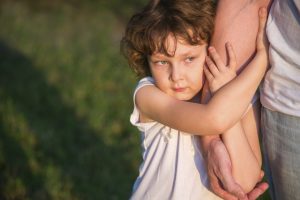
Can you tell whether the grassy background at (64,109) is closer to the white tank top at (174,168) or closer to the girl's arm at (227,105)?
the white tank top at (174,168)

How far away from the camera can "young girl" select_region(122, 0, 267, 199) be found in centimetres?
217

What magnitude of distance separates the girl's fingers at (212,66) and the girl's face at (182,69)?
0.06m

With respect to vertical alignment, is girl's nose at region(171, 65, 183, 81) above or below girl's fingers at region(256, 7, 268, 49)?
below

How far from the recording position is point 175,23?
7.67ft

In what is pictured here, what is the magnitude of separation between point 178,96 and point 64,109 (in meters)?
3.69

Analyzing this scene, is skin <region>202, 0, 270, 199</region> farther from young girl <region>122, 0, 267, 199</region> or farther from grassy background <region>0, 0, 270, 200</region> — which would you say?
grassy background <region>0, 0, 270, 200</region>

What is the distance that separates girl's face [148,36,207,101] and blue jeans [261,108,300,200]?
31cm

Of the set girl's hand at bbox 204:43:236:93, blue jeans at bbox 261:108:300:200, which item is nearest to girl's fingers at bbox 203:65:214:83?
girl's hand at bbox 204:43:236:93

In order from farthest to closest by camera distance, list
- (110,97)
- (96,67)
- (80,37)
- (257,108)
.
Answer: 1. (80,37)
2. (96,67)
3. (110,97)
4. (257,108)

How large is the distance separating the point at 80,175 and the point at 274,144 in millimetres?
2663

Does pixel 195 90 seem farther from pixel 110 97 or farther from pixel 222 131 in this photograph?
pixel 110 97

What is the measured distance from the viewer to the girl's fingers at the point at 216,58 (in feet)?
7.11

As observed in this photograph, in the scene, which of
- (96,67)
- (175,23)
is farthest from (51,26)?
(175,23)

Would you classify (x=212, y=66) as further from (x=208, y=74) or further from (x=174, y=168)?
(x=174, y=168)
